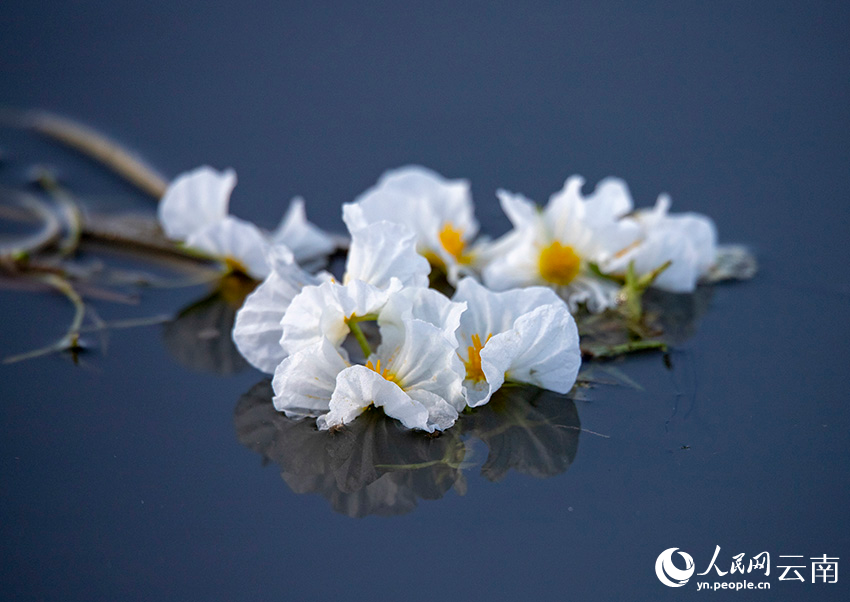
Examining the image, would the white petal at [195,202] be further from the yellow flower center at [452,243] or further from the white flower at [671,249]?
the white flower at [671,249]

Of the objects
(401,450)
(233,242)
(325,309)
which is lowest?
(401,450)

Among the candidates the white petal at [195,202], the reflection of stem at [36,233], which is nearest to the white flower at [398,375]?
the white petal at [195,202]

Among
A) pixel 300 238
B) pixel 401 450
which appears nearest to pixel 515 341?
pixel 401 450

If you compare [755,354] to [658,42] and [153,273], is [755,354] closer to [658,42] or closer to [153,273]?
[153,273]

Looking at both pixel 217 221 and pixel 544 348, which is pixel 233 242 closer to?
pixel 217 221

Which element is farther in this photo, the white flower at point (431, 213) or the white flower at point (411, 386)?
the white flower at point (431, 213)
